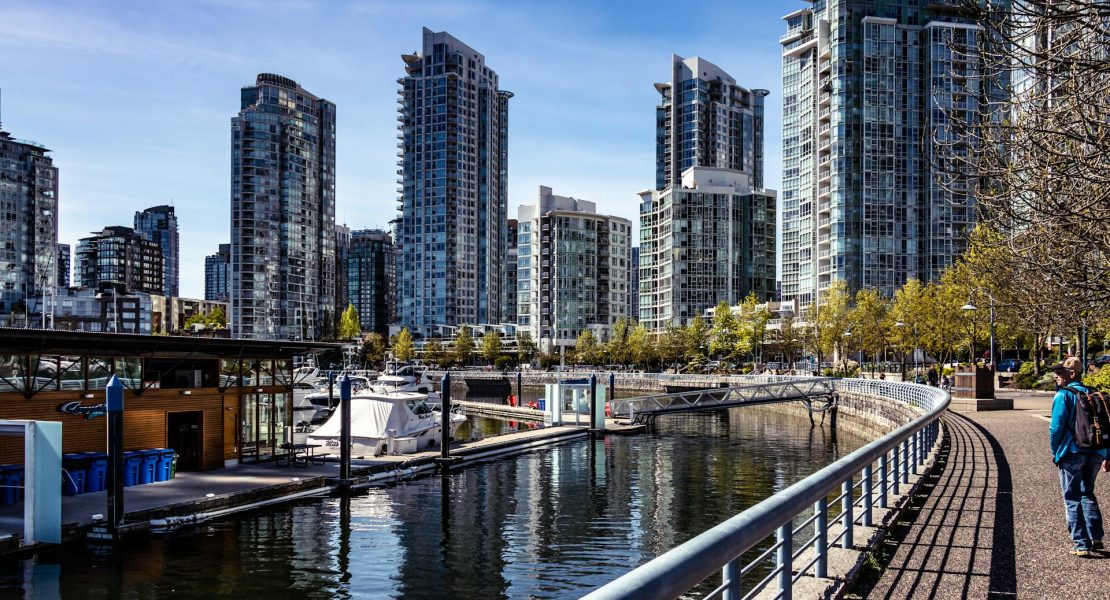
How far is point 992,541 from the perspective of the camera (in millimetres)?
11477

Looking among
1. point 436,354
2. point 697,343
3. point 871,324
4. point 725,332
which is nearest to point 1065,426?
point 871,324

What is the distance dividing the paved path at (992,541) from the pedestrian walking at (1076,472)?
0.91ft

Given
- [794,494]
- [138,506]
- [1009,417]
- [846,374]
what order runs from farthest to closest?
1. [846,374]
2. [1009,417]
3. [138,506]
4. [794,494]

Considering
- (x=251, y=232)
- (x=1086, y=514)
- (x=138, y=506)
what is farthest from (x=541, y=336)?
(x=1086, y=514)

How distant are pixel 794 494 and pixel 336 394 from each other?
7088 cm

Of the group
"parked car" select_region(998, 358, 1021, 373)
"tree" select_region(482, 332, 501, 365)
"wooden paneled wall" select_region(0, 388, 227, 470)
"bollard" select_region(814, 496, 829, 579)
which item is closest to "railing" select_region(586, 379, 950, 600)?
"bollard" select_region(814, 496, 829, 579)

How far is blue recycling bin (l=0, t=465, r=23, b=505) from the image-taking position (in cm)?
Answer: 2334

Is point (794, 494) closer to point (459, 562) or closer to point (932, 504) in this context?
point (932, 504)

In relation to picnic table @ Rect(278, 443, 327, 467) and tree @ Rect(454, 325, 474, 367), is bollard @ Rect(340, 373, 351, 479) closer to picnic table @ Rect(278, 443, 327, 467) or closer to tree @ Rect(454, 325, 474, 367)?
picnic table @ Rect(278, 443, 327, 467)

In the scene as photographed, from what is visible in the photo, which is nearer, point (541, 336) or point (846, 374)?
point (846, 374)

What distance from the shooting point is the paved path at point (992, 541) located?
917 cm

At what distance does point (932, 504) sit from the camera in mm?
14625

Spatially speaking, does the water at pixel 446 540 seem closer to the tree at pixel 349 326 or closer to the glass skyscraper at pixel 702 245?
the glass skyscraper at pixel 702 245

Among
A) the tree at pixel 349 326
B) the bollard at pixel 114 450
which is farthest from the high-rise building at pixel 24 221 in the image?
the bollard at pixel 114 450
